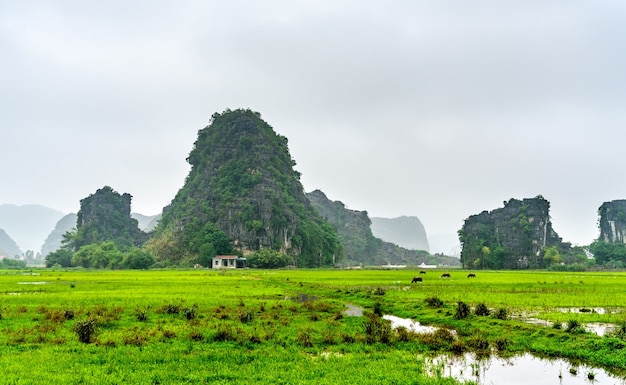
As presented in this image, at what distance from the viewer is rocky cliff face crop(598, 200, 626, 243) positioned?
153 metres

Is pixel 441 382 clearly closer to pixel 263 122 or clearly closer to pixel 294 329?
pixel 294 329

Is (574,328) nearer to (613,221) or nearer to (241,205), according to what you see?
(241,205)

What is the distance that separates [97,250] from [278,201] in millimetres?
54974

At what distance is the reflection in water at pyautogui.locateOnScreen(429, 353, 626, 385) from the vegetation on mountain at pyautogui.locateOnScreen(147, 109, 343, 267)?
110m

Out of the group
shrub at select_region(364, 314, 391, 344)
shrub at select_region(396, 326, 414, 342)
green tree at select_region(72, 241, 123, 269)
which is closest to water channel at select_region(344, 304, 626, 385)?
shrub at select_region(396, 326, 414, 342)

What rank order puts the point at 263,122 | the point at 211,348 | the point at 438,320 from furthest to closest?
the point at 263,122, the point at 438,320, the point at 211,348

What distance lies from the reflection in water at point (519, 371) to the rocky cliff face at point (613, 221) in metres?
171

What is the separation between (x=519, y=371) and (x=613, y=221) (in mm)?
177416

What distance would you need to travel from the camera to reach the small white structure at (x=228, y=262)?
111 meters

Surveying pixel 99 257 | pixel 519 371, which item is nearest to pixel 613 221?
pixel 99 257

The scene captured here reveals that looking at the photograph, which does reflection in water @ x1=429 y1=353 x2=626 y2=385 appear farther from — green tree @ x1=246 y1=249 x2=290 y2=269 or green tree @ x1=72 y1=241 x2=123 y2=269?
green tree @ x1=72 y1=241 x2=123 y2=269

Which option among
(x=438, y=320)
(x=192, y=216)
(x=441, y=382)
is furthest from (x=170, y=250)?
(x=441, y=382)

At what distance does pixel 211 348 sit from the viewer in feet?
48.0

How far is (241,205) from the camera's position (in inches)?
5221
